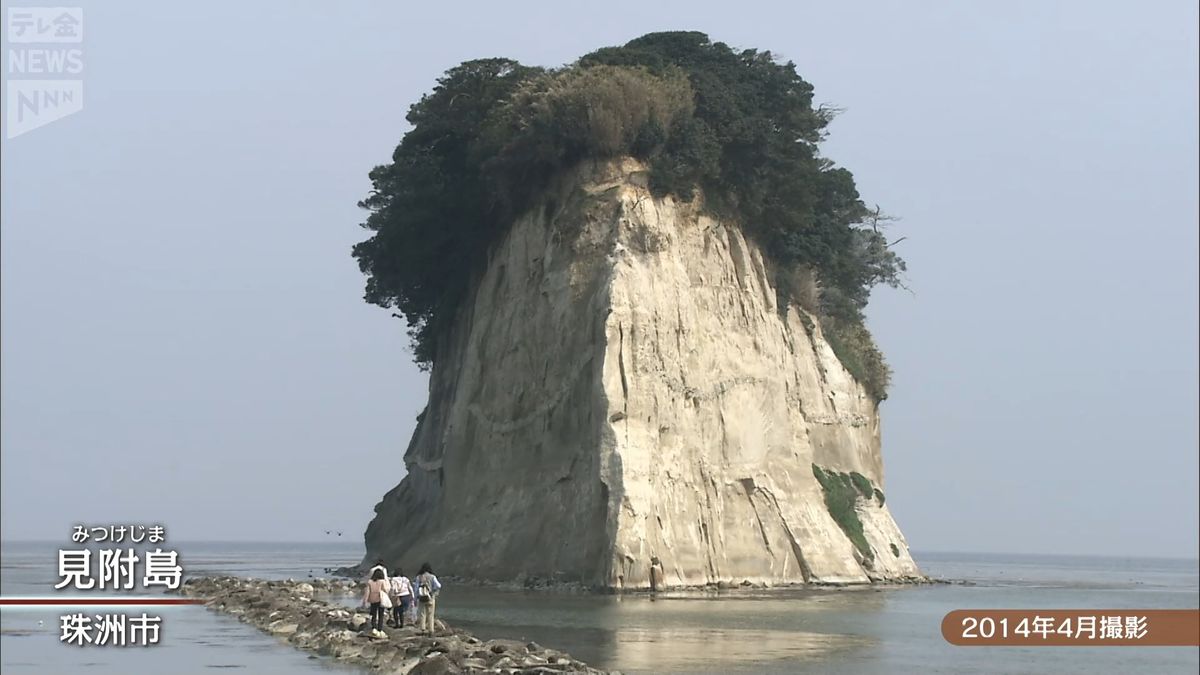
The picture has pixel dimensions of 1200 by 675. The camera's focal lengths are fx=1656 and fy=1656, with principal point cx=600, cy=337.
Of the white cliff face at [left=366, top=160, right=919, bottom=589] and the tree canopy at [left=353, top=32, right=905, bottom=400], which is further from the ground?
the tree canopy at [left=353, top=32, right=905, bottom=400]

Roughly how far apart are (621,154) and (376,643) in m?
25.4

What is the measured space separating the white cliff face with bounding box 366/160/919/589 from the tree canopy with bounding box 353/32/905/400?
1.18 metres

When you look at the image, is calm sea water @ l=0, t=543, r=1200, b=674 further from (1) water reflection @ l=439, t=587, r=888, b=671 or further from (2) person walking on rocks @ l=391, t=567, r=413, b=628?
(2) person walking on rocks @ l=391, t=567, r=413, b=628

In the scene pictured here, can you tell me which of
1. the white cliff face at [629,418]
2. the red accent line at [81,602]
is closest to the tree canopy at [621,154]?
the white cliff face at [629,418]

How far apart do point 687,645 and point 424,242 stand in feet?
102

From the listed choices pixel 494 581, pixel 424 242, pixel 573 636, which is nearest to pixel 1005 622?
pixel 573 636

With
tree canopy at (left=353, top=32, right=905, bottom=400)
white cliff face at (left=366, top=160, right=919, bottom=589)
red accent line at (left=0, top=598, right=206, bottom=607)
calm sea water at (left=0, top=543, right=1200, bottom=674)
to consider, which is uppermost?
tree canopy at (left=353, top=32, right=905, bottom=400)

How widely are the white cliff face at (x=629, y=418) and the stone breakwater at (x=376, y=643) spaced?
7.87 m

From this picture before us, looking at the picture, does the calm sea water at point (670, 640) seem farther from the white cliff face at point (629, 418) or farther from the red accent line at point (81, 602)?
the white cliff face at point (629, 418)

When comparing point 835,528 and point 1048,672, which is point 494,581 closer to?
point 835,528

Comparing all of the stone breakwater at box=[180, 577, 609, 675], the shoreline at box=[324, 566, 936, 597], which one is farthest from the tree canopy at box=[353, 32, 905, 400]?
the stone breakwater at box=[180, 577, 609, 675]

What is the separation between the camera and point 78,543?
25188 mm

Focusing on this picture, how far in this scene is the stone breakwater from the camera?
23547mm
